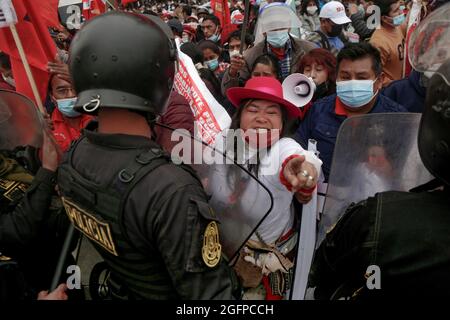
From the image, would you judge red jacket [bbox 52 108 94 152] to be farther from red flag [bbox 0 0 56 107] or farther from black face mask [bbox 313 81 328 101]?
black face mask [bbox 313 81 328 101]

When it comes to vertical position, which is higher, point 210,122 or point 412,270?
point 412,270

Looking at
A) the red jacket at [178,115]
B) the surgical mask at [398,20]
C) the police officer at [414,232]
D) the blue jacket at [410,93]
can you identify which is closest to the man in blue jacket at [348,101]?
the blue jacket at [410,93]

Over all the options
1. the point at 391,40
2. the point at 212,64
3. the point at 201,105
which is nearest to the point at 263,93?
the point at 201,105

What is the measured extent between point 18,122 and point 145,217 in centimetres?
142

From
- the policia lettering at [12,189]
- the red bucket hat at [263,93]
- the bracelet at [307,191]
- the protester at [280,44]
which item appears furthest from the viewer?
the protester at [280,44]

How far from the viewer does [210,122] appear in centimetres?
312

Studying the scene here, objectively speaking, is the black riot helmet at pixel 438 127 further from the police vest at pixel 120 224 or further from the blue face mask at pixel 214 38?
the blue face mask at pixel 214 38

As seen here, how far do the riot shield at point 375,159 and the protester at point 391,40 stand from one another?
268 centimetres

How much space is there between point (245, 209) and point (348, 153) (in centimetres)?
55

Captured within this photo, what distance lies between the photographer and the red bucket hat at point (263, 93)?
8.06 feet

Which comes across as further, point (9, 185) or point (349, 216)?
point (9, 185)
